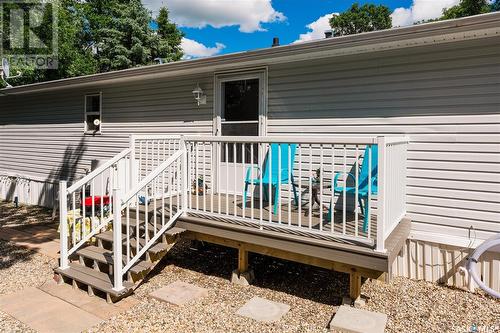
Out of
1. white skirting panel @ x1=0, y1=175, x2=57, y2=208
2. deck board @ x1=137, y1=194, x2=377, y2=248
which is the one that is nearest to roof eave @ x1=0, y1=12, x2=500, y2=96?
deck board @ x1=137, y1=194, x2=377, y2=248

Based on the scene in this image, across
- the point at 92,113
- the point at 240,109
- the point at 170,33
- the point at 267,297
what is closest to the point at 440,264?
the point at 267,297

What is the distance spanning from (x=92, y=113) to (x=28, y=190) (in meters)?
3.06

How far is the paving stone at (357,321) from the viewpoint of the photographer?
305 centimetres

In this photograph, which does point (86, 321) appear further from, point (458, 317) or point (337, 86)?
point (337, 86)

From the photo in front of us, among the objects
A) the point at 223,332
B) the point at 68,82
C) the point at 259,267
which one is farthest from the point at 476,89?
the point at 68,82

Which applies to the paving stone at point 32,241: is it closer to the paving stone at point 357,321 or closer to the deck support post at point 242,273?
the deck support post at point 242,273

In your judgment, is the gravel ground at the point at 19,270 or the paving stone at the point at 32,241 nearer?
the gravel ground at the point at 19,270

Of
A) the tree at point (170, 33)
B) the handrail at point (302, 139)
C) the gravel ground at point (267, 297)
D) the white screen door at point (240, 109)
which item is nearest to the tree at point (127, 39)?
the tree at point (170, 33)

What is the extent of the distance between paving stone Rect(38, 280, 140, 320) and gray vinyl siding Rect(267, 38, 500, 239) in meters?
3.27

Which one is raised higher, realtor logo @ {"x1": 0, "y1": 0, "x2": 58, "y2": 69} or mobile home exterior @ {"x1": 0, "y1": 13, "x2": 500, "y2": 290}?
realtor logo @ {"x1": 0, "y1": 0, "x2": 58, "y2": 69}

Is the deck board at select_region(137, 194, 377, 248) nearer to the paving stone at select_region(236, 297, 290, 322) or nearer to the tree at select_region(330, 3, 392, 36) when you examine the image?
the paving stone at select_region(236, 297, 290, 322)

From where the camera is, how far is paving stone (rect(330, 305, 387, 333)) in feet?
9.99

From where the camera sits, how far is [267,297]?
12.6 feet

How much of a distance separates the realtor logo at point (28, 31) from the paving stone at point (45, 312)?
1268 centimetres
